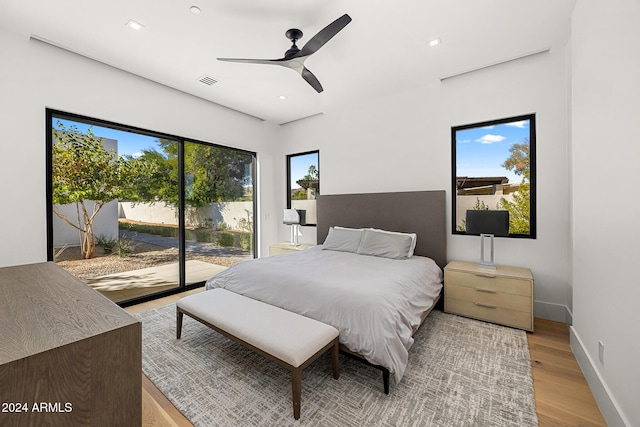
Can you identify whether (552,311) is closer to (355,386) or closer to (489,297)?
(489,297)

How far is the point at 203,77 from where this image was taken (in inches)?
132

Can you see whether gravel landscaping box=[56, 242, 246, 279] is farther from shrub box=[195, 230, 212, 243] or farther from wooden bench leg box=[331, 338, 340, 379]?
wooden bench leg box=[331, 338, 340, 379]

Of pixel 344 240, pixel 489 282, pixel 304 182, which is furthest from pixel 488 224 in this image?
pixel 304 182

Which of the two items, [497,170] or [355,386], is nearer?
[355,386]

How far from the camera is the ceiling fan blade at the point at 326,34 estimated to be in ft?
6.56

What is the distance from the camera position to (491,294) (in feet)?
9.12

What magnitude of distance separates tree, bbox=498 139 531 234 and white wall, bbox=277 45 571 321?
0.40ft

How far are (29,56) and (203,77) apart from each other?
5.10ft

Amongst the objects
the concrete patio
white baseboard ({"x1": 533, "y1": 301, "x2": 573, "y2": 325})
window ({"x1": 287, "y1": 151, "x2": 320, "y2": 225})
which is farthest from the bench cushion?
window ({"x1": 287, "y1": 151, "x2": 320, "y2": 225})

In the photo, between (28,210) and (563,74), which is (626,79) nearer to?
(563,74)

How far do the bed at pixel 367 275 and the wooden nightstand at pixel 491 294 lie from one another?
0.64 feet

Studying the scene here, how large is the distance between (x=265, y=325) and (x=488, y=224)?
2505mm

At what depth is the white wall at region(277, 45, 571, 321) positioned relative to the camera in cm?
287

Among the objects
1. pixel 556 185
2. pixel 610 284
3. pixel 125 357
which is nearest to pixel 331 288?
pixel 125 357
